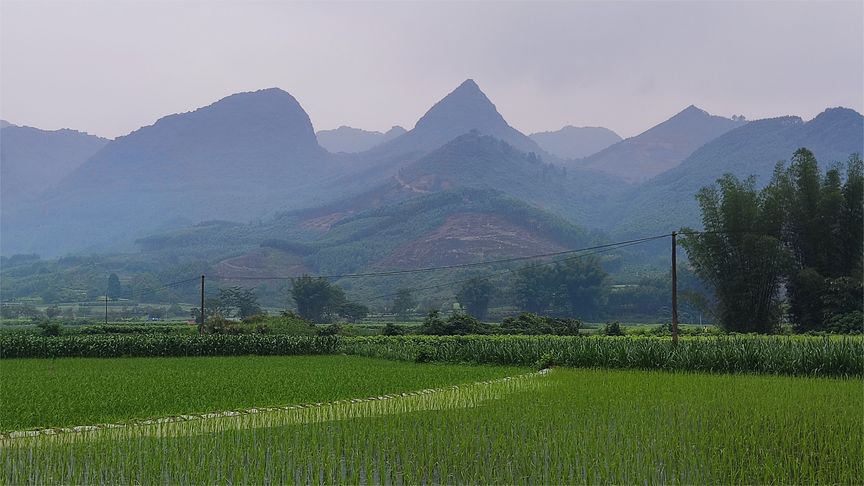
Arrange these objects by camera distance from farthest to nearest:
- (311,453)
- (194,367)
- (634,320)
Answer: (634,320) < (194,367) < (311,453)

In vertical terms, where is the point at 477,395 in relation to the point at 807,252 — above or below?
below

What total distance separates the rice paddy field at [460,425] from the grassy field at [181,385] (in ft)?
0.26

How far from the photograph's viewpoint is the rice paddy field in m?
8.25

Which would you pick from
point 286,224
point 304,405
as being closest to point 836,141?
point 286,224

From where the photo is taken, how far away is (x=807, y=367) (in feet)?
61.3

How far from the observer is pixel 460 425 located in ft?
35.6

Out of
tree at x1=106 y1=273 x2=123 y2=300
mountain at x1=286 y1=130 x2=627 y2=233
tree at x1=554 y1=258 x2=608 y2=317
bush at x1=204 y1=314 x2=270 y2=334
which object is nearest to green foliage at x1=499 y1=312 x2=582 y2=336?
bush at x1=204 y1=314 x2=270 y2=334

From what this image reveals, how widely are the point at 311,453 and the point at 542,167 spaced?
182 m

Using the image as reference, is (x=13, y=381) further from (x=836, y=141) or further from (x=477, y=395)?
(x=836, y=141)

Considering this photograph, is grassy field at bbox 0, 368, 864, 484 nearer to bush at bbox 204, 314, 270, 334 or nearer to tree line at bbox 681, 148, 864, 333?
tree line at bbox 681, 148, 864, 333

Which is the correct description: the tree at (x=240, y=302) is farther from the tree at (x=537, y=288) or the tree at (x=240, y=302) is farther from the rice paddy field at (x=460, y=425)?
the rice paddy field at (x=460, y=425)

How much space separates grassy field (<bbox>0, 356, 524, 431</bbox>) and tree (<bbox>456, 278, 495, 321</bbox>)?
66062 mm

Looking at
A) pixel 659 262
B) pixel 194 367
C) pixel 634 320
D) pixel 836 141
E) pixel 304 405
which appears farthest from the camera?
pixel 836 141

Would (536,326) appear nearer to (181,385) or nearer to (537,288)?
(181,385)
